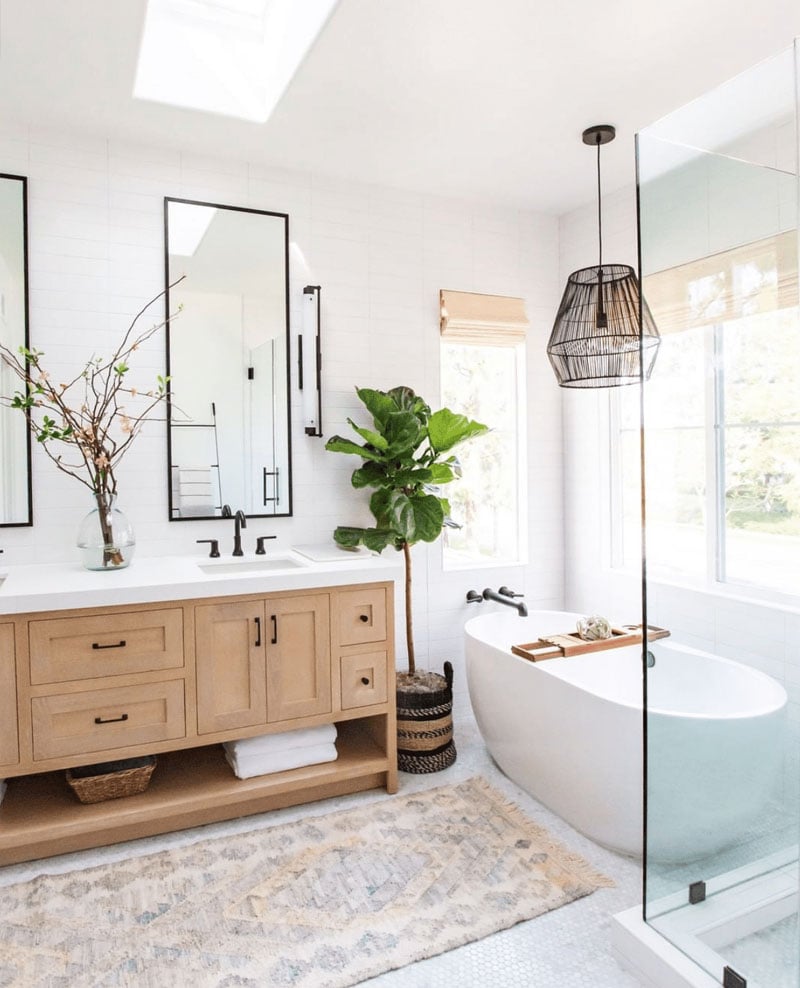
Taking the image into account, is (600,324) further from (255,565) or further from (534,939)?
(534,939)

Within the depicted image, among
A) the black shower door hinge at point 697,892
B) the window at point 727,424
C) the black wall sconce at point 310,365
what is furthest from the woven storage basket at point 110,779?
the window at point 727,424

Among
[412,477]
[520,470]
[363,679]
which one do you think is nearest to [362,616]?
[363,679]

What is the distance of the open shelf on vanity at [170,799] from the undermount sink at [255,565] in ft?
2.57

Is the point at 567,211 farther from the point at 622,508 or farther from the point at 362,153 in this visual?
the point at 622,508

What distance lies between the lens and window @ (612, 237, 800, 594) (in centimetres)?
158

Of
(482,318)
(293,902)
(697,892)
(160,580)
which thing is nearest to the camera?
(697,892)

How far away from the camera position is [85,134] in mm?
2994

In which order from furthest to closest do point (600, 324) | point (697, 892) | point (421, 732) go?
1. point (421, 732)
2. point (600, 324)
3. point (697, 892)

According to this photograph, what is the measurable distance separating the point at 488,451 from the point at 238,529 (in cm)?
160

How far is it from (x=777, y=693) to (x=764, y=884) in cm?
47

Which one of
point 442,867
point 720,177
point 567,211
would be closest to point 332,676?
point 442,867

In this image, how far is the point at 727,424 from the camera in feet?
5.51

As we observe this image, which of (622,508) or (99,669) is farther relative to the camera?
(622,508)

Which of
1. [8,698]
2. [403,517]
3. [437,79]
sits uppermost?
[437,79]
